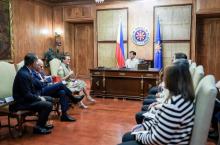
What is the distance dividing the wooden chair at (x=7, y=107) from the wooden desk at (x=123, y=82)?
2.55 metres

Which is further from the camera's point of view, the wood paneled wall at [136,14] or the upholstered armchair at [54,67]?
the wood paneled wall at [136,14]

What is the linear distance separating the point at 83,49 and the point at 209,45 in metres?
4.45

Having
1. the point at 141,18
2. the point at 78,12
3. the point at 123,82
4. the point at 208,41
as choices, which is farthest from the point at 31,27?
the point at 208,41

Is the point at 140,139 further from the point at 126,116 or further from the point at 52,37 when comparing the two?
the point at 52,37

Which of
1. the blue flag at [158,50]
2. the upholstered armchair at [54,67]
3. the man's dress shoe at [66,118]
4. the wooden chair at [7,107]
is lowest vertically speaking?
the man's dress shoe at [66,118]

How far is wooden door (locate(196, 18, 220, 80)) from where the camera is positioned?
762 centimetres

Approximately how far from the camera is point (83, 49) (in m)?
9.28

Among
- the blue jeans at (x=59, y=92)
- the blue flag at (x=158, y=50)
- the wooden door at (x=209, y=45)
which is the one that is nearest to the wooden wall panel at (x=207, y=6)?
the wooden door at (x=209, y=45)

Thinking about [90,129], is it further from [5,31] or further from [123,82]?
[5,31]

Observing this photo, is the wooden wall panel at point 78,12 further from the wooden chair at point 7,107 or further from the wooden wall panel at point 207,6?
the wooden chair at point 7,107

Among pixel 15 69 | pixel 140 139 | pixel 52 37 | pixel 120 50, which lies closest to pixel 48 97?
pixel 15 69

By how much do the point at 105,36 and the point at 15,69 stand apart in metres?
4.64

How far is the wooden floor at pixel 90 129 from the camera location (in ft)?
11.0

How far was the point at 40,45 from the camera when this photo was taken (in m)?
Answer: 8.50
